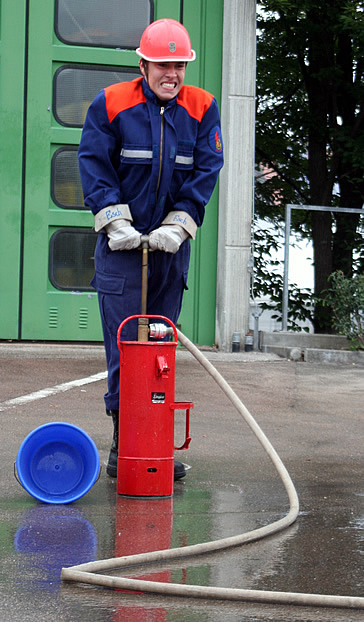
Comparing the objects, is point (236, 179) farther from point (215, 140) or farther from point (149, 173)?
point (149, 173)

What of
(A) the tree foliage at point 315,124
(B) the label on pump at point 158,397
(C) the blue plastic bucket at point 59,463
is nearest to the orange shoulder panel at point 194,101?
(B) the label on pump at point 158,397

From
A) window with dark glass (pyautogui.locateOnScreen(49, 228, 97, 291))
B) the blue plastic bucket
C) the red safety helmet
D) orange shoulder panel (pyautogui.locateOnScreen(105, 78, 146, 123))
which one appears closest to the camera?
the blue plastic bucket

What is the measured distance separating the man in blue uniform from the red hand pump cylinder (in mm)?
320

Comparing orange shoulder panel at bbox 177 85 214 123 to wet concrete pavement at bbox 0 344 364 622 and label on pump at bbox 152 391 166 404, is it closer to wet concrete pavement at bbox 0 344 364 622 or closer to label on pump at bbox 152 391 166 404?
label on pump at bbox 152 391 166 404

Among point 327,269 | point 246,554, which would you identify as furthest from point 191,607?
point 327,269

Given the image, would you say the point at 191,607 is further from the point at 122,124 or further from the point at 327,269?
the point at 327,269

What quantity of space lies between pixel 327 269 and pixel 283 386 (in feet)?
18.4

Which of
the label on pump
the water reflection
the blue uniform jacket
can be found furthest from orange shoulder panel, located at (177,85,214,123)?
the water reflection

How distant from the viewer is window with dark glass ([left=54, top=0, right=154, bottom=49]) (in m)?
9.11

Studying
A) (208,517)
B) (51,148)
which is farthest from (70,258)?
(208,517)

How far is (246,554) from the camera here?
9.43 feet

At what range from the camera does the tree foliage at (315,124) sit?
11664mm

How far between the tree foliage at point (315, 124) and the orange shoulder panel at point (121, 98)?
7.54 metres

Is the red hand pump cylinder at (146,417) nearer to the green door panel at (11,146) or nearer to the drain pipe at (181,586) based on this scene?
the drain pipe at (181,586)
